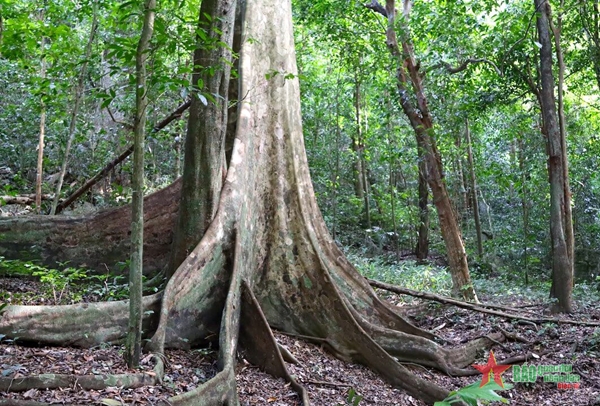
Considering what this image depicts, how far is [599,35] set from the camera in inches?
387

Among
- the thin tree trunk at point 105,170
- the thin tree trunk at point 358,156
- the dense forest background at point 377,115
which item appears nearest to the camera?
the thin tree trunk at point 105,170

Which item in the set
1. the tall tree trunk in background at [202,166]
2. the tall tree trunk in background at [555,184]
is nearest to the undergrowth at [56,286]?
the tall tree trunk in background at [202,166]

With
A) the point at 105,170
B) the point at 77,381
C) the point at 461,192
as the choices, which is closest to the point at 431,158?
the point at 105,170

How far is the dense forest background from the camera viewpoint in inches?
372

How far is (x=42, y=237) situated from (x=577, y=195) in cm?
1372

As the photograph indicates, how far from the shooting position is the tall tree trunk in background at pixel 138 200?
3822mm

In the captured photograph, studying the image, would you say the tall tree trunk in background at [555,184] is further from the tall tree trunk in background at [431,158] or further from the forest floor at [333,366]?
the tall tree trunk in background at [431,158]

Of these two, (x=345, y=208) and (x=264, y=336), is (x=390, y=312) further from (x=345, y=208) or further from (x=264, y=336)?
(x=345, y=208)

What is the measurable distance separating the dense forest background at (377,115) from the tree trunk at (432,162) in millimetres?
319

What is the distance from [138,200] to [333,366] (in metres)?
2.79

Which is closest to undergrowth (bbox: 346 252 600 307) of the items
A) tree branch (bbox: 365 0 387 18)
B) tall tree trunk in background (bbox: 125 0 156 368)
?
tree branch (bbox: 365 0 387 18)

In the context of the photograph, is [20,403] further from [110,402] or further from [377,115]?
[377,115]

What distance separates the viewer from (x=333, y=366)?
18.3 ft

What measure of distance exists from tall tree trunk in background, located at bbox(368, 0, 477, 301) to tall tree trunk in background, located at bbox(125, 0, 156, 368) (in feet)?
20.2
